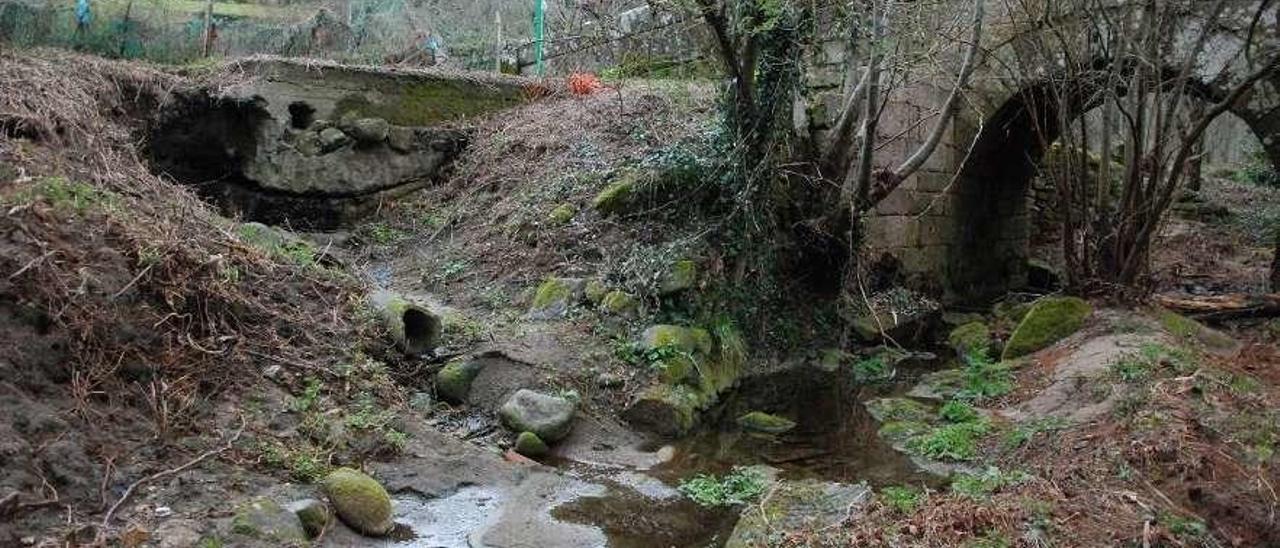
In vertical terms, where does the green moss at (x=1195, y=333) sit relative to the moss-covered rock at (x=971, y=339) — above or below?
above

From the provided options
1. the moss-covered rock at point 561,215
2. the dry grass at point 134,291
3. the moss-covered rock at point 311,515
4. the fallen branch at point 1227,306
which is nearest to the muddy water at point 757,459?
the moss-covered rock at point 311,515

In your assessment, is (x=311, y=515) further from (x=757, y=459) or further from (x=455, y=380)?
(x=757, y=459)

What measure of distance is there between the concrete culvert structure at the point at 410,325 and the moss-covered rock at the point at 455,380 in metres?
0.28

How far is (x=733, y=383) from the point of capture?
7.57m

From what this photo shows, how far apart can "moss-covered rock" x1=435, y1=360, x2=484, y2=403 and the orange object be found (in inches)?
248

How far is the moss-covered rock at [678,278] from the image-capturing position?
7.59 m

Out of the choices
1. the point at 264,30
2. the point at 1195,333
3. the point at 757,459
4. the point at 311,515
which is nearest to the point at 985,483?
the point at 757,459

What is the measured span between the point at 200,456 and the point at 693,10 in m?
4.78

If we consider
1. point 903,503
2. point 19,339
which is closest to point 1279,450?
point 903,503

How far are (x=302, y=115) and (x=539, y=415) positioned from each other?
587 cm

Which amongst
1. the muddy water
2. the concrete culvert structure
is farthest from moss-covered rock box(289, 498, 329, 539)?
the concrete culvert structure

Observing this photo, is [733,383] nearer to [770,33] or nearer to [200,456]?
[770,33]

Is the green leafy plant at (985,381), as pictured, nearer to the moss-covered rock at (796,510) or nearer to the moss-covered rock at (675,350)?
the moss-covered rock at (675,350)

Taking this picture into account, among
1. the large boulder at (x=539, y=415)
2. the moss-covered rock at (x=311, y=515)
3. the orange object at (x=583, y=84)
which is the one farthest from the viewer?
the orange object at (x=583, y=84)
